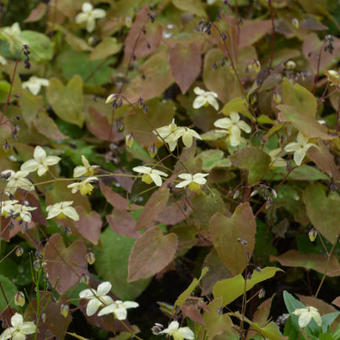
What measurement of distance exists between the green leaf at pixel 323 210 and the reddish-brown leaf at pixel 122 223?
447 mm

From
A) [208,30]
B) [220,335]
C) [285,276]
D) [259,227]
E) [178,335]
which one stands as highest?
[208,30]

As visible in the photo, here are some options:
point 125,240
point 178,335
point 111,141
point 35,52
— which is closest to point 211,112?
point 111,141

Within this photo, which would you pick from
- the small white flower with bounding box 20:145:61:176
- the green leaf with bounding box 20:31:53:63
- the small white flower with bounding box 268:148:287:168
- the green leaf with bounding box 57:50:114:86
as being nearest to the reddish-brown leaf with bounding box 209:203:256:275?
the small white flower with bounding box 268:148:287:168

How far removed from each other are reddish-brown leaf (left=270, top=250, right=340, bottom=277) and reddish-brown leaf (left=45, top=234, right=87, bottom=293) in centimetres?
Answer: 51

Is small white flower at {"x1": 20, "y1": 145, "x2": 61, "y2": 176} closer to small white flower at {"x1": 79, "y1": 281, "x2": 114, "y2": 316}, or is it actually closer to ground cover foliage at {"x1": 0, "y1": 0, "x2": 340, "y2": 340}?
ground cover foliage at {"x1": 0, "y1": 0, "x2": 340, "y2": 340}

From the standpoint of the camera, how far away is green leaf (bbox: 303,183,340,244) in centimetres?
158

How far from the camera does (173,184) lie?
1460 millimetres

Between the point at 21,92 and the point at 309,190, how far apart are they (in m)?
0.95

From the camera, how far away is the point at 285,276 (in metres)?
1.86

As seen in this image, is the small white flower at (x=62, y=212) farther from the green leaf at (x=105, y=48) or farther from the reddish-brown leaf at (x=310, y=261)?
the green leaf at (x=105, y=48)

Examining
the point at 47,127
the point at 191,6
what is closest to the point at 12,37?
the point at 47,127

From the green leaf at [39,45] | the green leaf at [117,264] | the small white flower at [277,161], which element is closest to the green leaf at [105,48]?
the green leaf at [39,45]

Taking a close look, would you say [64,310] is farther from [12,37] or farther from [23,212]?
[12,37]

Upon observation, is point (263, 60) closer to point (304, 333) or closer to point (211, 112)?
point (211, 112)
